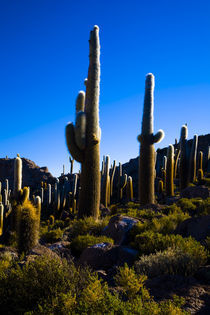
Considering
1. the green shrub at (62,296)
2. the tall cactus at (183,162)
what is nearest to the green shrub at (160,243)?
the green shrub at (62,296)

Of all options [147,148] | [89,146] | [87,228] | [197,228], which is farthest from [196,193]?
[197,228]

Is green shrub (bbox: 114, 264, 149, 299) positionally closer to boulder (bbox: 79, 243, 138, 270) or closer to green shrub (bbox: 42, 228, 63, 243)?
boulder (bbox: 79, 243, 138, 270)

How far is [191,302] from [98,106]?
37.0ft

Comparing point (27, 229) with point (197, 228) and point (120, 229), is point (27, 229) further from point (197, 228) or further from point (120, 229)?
point (197, 228)

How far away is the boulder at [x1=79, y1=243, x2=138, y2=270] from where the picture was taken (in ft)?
20.8

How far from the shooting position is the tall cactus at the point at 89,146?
42.3 ft

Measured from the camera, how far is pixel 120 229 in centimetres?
841

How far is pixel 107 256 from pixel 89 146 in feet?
24.5

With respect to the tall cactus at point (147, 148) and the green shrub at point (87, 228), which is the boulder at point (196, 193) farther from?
the green shrub at point (87, 228)

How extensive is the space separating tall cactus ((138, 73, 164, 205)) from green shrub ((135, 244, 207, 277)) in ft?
33.9

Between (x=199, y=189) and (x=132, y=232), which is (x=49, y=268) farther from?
(x=199, y=189)

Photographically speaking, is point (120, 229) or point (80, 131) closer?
point (120, 229)

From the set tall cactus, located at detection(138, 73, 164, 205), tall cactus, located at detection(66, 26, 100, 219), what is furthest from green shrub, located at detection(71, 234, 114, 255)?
tall cactus, located at detection(138, 73, 164, 205)

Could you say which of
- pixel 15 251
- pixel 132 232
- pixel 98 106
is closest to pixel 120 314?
pixel 132 232
